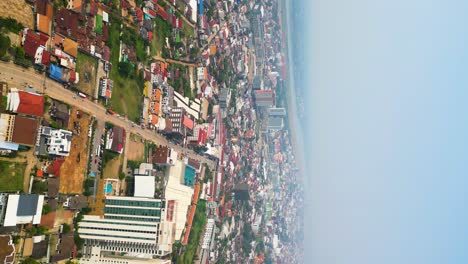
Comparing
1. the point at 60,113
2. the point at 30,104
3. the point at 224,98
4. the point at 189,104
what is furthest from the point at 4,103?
the point at 224,98

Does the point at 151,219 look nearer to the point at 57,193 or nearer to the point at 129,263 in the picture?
the point at 129,263

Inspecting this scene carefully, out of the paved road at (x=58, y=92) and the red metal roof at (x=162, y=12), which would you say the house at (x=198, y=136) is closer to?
the paved road at (x=58, y=92)

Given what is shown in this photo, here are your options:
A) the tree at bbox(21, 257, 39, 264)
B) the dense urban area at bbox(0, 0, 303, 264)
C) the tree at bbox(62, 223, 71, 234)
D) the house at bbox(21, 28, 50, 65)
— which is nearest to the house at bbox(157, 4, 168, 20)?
the dense urban area at bbox(0, 0, 303, 264)

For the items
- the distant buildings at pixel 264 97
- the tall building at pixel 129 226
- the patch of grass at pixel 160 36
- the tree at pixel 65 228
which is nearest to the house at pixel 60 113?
the tree at pixel 65 228

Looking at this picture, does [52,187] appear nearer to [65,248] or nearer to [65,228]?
[65,228]

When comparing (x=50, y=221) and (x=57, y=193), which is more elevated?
(x=57, y=193)

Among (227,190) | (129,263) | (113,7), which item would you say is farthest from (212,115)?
(129,263)
